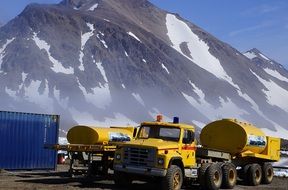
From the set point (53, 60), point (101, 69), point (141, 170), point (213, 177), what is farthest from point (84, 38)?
point (141, 170)

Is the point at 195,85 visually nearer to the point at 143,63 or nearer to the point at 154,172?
the point at 143,63

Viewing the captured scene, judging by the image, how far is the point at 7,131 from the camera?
950 inches

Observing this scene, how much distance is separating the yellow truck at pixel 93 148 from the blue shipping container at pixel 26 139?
9.42 ft

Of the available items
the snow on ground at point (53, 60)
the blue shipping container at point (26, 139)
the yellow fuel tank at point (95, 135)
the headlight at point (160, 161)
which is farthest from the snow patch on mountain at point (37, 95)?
the headlight at point (160, 161)

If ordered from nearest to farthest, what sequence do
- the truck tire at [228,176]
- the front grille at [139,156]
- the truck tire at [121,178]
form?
1. the front grille at [139,156]
2. the truck tire at [121,178]
3. the truck tire at [228,176]

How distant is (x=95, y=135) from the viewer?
21953 millimetres

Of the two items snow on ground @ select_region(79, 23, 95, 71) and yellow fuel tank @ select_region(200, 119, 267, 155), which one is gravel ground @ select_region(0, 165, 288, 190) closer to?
yellow fuel tank @ select_region(200, 119, 267, 155)

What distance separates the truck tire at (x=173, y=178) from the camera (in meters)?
16.9

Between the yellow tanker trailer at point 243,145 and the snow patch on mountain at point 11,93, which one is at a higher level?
the snow patch on mountain at point 11,93

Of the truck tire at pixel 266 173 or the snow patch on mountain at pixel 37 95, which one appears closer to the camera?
the truck tire at pixel 266 173

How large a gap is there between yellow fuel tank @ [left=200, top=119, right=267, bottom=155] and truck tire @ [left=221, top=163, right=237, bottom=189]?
74.4 inches

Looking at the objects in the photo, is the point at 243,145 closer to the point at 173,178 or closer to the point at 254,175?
the point at 254,175

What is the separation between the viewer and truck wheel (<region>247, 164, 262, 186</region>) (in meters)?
22.9

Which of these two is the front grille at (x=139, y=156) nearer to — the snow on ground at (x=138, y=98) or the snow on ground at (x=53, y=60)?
the snow on ground at (x=138, y=98)
